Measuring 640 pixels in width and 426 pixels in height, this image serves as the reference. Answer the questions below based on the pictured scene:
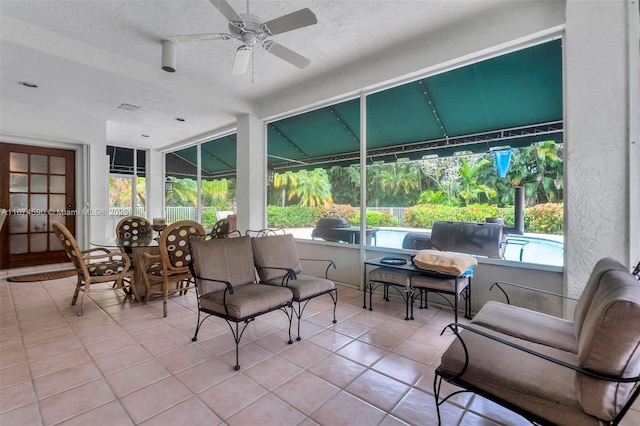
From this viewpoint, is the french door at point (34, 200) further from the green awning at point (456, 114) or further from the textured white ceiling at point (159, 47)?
the green awning at point (456, 114)

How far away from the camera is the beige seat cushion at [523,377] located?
128cm

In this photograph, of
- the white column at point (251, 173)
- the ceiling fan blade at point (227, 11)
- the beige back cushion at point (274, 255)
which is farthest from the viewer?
the white column at point (251, 173)

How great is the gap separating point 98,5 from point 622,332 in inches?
175

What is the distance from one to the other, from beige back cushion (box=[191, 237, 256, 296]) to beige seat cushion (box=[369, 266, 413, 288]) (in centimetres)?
140

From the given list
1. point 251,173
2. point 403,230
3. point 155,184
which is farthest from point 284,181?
point 155,184

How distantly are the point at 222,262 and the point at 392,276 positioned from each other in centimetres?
183

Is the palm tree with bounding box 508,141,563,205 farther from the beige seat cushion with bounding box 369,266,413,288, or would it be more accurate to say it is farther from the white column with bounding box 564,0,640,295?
the beige seat cushion with bounding box 369,266,413,288

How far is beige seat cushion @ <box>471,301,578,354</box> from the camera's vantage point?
5.93 ft

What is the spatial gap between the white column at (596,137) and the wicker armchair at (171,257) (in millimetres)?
3853

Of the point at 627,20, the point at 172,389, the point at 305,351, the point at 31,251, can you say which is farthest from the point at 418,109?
the point at 31,251

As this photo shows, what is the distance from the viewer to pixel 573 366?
1.22 meters

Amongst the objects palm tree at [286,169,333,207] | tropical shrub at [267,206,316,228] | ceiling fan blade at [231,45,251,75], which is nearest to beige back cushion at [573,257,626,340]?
ceiling fan blade at [231,45,251,75]

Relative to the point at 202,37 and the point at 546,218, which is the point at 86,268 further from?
the point at 546,218

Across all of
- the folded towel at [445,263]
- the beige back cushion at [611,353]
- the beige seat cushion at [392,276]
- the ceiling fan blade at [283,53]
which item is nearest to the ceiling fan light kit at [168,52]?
the ceiling fan blade at [283,53]
